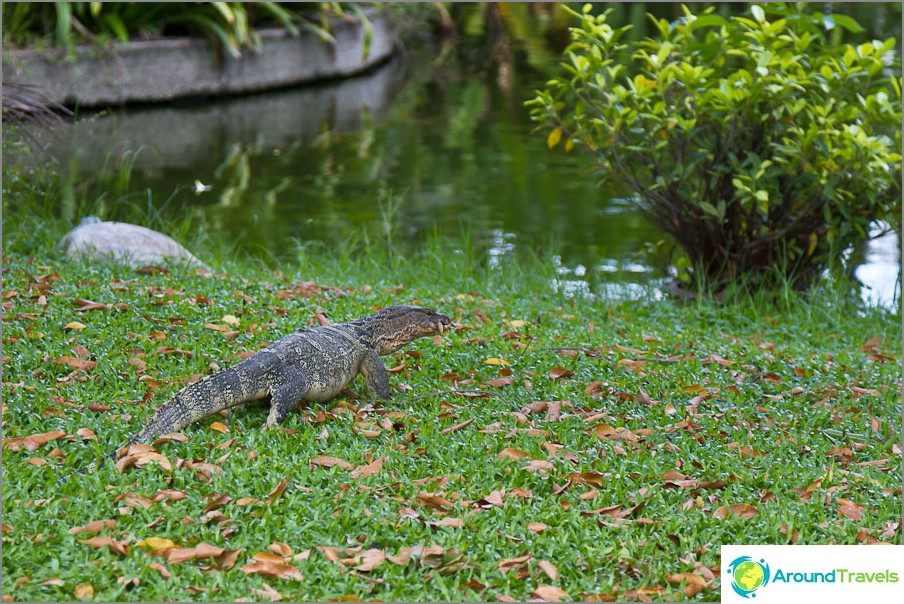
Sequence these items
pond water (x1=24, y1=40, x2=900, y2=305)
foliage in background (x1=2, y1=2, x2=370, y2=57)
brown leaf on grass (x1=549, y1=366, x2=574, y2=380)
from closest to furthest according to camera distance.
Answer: brown leaf on grass (x1=549, y1=366, x2=574, y2=380) < pond water (x1=24, y1=40, x2=900, y2=305) < foliage in background (x1=2, y1=2, x2=370, y2=57)

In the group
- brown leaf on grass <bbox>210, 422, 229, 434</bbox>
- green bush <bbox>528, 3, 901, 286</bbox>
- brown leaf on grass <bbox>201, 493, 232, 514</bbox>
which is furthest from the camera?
green bush <bbox>528, 3, 901, 286</bbox>

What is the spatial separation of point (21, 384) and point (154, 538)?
1.68m

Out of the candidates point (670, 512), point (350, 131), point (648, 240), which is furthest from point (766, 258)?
point (350, 131)

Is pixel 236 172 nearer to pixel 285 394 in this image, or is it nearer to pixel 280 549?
pixel 285 394

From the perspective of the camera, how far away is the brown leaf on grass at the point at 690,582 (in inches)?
135

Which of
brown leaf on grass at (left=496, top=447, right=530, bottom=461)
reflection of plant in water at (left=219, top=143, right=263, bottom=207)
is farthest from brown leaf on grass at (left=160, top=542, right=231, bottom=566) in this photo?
reflection of plant in water at (left=219, top=143, right=263, bottom=207)

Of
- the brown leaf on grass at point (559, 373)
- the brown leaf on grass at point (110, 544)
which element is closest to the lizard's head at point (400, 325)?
the brown leaf on grass at point (559, 373)

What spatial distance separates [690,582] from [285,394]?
193 centimetres

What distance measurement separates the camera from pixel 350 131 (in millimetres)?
14641

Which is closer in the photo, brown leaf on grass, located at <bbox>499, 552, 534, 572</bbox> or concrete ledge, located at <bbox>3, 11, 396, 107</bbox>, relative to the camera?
brown leaf on grass, located at <bbox>499, 552, 534, 572</bbox>

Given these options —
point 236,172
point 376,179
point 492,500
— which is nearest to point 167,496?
point 492,500

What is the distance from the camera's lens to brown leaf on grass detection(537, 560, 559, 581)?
344 centimetres

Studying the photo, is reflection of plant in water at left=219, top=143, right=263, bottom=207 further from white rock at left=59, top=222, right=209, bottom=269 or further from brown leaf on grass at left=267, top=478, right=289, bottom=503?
brown leaf on grass at left=267, top=478, right=289, bottom=503

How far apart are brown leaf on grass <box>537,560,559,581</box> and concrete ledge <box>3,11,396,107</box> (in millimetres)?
10687
